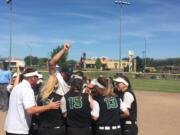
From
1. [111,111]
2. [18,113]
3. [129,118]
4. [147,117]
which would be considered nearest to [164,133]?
[147,117]

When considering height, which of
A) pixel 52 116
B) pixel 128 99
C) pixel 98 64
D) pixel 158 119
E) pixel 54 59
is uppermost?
pixel 98 64

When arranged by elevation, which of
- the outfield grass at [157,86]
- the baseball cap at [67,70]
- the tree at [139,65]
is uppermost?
the tree at [139,65]

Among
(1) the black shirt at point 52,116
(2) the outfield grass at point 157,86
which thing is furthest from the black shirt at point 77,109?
(2) the outfield grass at point 157,86

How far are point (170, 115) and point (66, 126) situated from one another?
11048 millimetres

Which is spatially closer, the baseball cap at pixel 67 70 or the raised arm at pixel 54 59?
the raised arm at pixel 54 59

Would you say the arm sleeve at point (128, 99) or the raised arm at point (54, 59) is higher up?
the raised arm at point (54, 59)

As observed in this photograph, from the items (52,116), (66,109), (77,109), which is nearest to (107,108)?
(77,109)

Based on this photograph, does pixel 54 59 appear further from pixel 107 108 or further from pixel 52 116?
pixel 107 108

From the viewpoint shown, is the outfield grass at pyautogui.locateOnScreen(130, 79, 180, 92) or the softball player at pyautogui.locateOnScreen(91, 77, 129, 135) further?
the outfield grass at pyautogui.locateOnScreen(130, 79, 180, 92)

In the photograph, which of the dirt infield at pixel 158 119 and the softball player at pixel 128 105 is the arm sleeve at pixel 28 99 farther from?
the dirt infield at pixel 158 119

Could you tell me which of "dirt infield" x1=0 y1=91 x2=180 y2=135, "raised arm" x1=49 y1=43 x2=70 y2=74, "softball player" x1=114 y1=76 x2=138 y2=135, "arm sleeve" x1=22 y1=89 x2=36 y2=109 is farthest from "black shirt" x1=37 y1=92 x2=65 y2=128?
"dirt infield" x1=0 y1=91 x2=180 y2=135

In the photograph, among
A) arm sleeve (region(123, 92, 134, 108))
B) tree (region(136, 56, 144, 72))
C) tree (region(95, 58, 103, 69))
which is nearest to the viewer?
arm sleeve (region(123, 92, 134, 108))

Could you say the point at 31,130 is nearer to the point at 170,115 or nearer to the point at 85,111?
the point at 85,111

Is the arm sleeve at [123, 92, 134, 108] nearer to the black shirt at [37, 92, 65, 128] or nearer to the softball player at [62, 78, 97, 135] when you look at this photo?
the softball player at [62, 78, 97, 135]
